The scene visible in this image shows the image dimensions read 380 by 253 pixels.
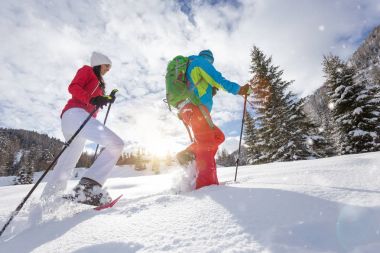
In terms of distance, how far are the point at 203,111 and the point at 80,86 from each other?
179 centimetres

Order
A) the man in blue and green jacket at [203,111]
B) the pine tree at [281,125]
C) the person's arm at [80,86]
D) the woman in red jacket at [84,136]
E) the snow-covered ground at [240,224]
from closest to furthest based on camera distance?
1. the snow-covered ground at [240,224]
2. the woman in red jacket at [84,136]
3. the person's arm at [80,86]
4. the man in blue and green jacket at [203,111]
5. the pine tree at [281,125]

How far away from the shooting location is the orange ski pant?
3.64m

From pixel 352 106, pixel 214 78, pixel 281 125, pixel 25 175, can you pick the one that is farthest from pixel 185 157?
pixel 25 175

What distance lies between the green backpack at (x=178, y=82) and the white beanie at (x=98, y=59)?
3.19 ft

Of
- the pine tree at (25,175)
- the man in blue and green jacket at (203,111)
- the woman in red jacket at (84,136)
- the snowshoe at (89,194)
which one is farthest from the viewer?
the pine tree at (25,175)

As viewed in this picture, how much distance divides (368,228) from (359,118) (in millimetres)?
21992

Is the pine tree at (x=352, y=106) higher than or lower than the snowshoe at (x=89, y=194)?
higher

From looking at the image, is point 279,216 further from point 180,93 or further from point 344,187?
point 180,93

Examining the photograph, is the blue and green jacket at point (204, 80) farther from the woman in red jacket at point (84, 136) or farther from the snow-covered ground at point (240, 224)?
the snow-covered ground at point (240, 224)

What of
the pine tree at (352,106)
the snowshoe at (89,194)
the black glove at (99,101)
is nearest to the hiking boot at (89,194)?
the snowshoe at (89,194)

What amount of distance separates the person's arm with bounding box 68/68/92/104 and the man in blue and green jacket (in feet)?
4.72

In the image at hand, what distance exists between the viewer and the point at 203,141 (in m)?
3.85

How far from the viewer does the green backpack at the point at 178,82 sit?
4000 millimetres

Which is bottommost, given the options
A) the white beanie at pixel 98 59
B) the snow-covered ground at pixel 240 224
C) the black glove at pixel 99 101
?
the snow-covered ground at pixel 240 224
